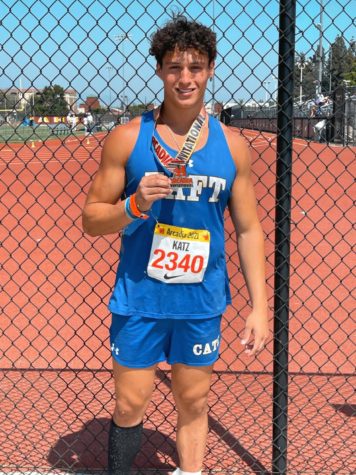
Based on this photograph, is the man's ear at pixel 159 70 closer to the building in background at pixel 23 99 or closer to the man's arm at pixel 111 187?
the man's arm at pixel 111 187

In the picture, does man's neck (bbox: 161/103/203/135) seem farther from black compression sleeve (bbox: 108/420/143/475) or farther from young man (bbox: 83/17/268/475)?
black compression sleeve (bbox: 108/420/143/475)

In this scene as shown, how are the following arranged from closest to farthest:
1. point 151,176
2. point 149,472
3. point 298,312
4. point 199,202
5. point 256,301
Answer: point 151,176, point 199,202, point 256,301, point 149,472, point 298,312

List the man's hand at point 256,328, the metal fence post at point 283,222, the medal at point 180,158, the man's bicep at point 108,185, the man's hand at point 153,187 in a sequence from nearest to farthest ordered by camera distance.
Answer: the man's hand at point 153,187
the medal at point 180,158
the man's bicep at point 108,185
the man's hand at point 256,328
the metal fence post at point 283,222

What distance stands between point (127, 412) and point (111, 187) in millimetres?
918

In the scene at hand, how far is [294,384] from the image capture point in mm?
3969

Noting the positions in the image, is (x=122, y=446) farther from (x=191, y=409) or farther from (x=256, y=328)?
(x=256, y=328)

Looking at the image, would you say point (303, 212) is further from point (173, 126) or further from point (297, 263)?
point (173, 126)

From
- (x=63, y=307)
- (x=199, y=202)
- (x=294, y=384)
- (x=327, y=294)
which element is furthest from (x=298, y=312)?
(x=199, y=202)

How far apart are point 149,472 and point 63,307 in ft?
8.92

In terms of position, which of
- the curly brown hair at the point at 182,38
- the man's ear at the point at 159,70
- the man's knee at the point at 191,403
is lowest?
the man's knee at the point at 191,403

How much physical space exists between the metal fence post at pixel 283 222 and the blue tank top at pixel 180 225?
23.5 inches

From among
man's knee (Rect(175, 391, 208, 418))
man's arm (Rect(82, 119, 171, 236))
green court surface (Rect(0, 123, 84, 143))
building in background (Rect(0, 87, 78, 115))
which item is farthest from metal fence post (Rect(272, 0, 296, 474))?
green court surface (Rect(0, 123, 84, 143))

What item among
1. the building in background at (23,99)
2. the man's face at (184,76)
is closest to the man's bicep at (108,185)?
the man's face at (184,76)

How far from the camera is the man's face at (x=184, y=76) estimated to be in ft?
6.97
